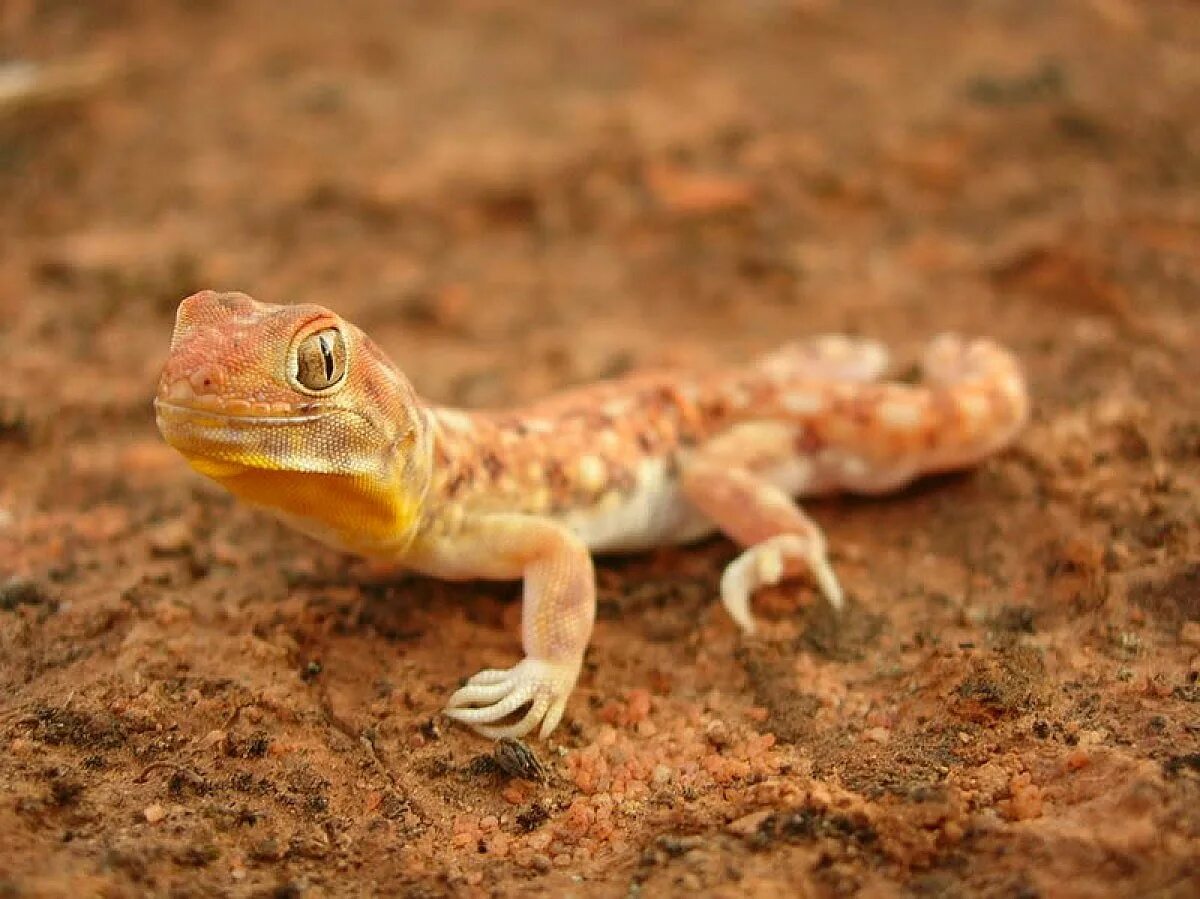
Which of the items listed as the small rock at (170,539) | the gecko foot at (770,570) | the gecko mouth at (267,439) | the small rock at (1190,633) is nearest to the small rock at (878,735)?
the gecko foot at (770,570)

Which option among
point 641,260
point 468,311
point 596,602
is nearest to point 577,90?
point 641,260

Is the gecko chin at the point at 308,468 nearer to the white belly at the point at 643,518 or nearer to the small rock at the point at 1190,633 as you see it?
the white belly at the point at 643,518

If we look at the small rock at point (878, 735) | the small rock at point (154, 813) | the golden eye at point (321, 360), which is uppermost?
the golden eye at point (321, 360)

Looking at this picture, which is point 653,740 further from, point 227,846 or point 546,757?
point 227,846

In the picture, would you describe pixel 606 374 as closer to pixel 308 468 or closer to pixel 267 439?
pixel 308 468

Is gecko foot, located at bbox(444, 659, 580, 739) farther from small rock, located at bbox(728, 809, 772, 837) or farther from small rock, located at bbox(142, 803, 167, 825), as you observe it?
small rock, located at bbox(142, 803, 167, 825)

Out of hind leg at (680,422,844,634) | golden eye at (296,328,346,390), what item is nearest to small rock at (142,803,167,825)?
golden eye at (296,328,346,390)
